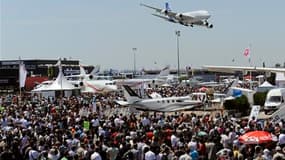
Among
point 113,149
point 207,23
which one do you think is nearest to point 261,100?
point 207,23

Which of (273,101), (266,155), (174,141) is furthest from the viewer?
(273,101)

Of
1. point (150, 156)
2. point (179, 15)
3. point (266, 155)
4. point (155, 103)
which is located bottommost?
point (155, 103)

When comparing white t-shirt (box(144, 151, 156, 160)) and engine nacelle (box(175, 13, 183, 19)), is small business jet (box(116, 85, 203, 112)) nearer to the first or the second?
engine nacelle (box(175, 13, 183, 19))

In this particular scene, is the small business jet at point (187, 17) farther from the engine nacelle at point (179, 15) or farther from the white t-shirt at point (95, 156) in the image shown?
the white t-shirt at point (95, 156)

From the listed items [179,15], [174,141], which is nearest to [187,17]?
[179,15]

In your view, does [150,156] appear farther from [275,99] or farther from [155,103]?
[155,103]

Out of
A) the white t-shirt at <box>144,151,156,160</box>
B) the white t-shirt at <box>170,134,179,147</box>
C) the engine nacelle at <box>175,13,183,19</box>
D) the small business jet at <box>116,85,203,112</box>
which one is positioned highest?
the engine nacelle at <box>175,13,183,19</box>

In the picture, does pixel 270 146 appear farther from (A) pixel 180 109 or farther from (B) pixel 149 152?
(A) pixel 180 109

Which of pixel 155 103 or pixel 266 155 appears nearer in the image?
pixel 266 155

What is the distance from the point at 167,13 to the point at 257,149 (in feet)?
136

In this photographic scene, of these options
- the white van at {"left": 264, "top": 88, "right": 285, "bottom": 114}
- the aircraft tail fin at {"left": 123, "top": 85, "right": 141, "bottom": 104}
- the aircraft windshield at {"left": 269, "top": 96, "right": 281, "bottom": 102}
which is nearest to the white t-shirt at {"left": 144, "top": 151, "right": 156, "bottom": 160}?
the white van at {"left": 264, "top": 88, "right": 285, "bottom": 114}

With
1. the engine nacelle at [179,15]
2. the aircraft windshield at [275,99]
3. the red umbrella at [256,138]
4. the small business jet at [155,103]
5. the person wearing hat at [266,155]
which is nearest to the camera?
the person wearing hat at [266,155]

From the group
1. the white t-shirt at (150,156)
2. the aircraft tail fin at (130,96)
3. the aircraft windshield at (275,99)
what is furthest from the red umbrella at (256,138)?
the aircraft tail fin at (130,96)

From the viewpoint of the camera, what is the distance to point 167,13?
5531cm
